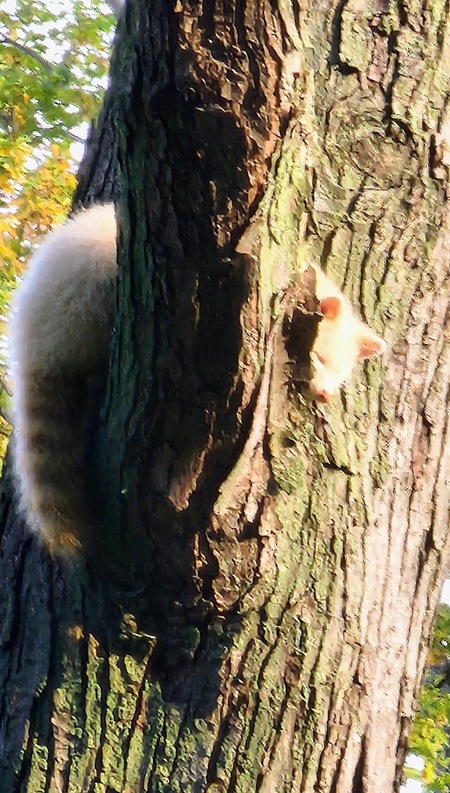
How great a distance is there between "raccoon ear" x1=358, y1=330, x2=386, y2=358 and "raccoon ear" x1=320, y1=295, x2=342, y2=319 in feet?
0.25

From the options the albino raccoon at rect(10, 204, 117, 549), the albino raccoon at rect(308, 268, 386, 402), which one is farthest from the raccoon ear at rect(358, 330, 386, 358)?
the albino raccoon at rect(10, 204, 117, 549)

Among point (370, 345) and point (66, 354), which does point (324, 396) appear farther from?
point (66, 354)

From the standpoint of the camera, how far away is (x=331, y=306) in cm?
173

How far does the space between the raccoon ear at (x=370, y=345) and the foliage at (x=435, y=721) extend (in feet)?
9.76

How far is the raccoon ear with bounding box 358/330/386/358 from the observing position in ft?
5.90

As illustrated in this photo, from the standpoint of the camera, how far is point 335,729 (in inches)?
68.6

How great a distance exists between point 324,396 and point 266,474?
0.18 meters

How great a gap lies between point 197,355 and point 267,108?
41 cm

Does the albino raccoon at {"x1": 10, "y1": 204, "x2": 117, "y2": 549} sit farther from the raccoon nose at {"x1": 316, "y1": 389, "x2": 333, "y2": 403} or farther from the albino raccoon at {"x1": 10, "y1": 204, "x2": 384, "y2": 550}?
the raccoon nose at {"x1": 316, "y1": 389, "x2": 333, "y2": 403}

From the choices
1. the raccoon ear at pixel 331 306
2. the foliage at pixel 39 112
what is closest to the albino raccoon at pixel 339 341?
the raccoon ear at pixel 331 306

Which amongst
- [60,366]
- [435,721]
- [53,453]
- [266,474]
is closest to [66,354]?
[60,366]

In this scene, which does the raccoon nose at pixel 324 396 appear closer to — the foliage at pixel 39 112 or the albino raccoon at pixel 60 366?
the albino raccoon at pixel 60 366

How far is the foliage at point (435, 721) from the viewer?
179 inches

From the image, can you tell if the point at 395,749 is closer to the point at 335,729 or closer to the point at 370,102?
the point at 335,729
